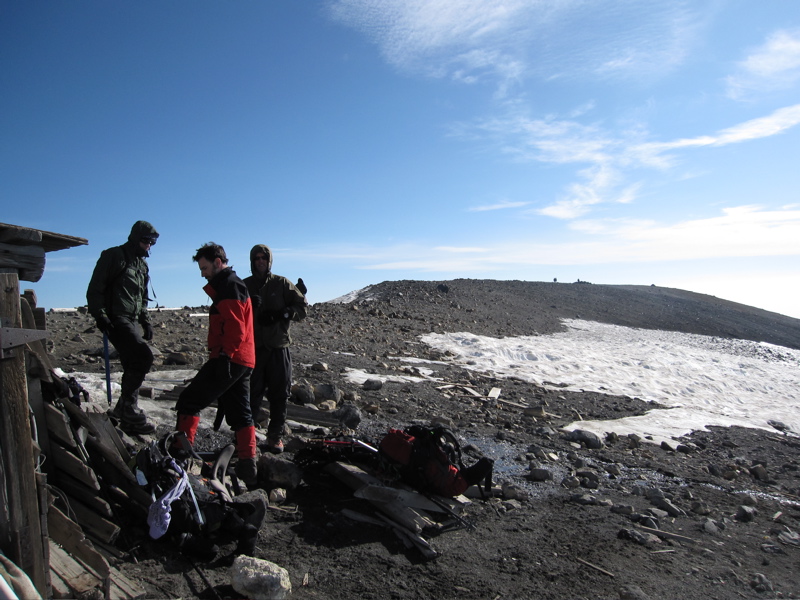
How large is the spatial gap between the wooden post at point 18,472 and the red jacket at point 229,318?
1.88 metres

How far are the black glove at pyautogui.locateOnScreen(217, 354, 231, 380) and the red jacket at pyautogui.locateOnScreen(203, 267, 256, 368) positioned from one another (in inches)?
1.6

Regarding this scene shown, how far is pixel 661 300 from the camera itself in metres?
38.2

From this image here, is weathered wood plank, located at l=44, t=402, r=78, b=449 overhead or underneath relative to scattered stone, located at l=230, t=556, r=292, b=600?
overhead

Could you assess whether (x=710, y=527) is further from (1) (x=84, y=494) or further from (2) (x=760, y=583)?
(1) (x=84, y=494)

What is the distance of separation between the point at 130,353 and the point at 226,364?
4.90 feet

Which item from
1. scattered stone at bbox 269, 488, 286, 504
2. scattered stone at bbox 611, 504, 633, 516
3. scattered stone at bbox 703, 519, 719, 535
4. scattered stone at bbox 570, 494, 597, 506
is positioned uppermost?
scattered stone at bbox 269, 488, 286, 504

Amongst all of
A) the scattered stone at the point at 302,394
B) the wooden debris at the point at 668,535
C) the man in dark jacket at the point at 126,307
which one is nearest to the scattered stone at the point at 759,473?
the wooden debris at the point at 668,535

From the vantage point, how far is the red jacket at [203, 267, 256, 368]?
15.4 feet

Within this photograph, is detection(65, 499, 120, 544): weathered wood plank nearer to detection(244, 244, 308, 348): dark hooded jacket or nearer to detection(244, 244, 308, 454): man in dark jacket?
detection(244, 244, 308, 454): man in dark jacket

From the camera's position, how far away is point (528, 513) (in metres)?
5.38

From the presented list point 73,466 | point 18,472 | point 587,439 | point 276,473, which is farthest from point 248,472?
point 587,439

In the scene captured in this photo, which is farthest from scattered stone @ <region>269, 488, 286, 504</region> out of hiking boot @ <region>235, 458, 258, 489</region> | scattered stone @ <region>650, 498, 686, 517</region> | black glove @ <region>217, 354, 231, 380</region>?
scattered stone @ <region>650, 498, 686, 517</region>

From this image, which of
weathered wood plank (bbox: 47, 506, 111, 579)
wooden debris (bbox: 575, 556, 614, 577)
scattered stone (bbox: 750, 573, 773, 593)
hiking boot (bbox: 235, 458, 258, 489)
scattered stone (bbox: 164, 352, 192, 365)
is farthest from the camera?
scattered stone (bbox: 164, 352, 192, 365)

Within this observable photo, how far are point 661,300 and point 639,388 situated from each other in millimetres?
25957
